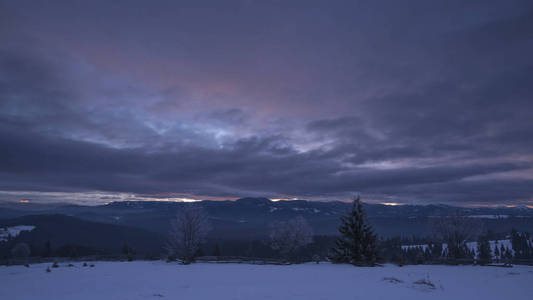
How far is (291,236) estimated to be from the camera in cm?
6544

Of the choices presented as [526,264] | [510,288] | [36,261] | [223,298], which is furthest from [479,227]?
[36,261]

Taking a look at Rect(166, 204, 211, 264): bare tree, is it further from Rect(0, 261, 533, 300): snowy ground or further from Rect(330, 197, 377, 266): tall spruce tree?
Rect(0, 261, 533, 300): snowy ground

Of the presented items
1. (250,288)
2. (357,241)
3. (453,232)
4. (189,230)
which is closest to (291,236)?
(189,230)

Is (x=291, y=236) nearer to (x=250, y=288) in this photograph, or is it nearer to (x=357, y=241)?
(x=357, y=241)

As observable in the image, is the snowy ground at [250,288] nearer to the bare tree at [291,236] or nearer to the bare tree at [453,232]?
the bare tree at [453,232]

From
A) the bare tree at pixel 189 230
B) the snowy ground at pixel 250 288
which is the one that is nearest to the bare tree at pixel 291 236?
the bare tree at pixel 189 230

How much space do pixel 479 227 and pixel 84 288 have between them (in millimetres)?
71563

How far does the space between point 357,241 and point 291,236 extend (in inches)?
1377

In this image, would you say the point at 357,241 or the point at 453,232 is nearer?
the point at 357,241

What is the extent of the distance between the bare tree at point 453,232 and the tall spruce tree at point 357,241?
941 inches

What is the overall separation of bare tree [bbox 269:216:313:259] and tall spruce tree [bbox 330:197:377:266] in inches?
1311

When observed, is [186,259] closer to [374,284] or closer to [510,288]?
[374,284]

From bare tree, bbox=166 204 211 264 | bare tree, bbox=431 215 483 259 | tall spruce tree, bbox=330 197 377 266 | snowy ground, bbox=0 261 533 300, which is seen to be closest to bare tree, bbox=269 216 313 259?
bare tree, bbox=166 204 211 264

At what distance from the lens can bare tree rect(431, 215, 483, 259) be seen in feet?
161
